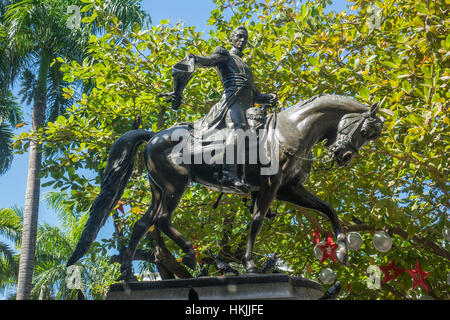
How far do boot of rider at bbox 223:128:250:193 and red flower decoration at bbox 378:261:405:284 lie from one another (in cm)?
434

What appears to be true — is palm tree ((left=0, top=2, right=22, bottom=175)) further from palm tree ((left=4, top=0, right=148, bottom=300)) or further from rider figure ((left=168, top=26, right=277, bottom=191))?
rider figure ((left=168, top=26, right=277, bottom=191))

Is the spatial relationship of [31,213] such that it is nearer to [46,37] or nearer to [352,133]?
[46,37]

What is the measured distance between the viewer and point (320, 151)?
8.20 metres

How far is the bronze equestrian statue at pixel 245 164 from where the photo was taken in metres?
5.33

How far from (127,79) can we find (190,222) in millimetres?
3195

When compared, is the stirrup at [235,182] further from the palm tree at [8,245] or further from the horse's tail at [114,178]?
the palm tree at [8,245]

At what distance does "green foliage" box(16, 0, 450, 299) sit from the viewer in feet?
25.5

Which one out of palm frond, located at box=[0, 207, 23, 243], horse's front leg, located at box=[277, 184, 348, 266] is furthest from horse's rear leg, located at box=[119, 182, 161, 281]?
palm frond, located at box=[0, 207, 23, 243]

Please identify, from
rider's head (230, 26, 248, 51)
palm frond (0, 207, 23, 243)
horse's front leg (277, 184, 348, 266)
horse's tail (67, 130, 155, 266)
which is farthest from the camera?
palm frond (0, 207, 23, 243)

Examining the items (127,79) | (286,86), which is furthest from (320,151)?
(127,79)

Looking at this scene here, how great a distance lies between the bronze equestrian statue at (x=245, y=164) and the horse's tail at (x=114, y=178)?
0.04ft

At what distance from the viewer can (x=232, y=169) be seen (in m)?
5.41

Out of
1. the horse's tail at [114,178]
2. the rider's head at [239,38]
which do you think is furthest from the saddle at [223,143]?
the rider's head at [239,38]

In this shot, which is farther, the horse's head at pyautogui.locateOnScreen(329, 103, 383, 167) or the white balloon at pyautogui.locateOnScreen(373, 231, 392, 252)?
the white balloon at pyautogui.locateOnScreen(373, 231, 392, 252)
